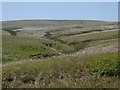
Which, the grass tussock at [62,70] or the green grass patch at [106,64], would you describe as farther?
the green grass patch at [106,64]

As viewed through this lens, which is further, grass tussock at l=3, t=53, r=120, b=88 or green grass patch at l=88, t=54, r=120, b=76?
green grass patch at l=88, t=54, r=120, b=76

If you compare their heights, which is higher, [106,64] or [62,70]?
[106,64]

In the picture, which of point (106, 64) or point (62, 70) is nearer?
point (62, 70)

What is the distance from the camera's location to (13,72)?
75.9 ft

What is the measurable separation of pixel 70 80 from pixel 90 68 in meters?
4.62

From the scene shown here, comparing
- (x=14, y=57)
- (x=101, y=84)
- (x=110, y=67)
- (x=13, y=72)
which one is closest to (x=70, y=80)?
(x=101, y=84)

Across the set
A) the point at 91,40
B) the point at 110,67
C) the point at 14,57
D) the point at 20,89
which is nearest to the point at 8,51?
the point at 14,57

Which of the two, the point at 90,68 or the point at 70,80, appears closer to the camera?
the point at 70,80

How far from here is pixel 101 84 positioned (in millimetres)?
16469

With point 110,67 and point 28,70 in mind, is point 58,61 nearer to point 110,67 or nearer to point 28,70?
point 28,70

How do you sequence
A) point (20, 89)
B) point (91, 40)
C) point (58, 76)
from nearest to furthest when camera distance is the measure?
1. point (20, 89)
2. point (58, 76)
3. point (91, 40)

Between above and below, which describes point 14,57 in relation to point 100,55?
below

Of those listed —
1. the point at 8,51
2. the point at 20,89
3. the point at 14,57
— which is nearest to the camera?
the point at 20,89

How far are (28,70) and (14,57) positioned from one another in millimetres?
23557
